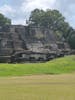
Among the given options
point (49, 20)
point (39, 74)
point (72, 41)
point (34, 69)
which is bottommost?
point (39, 74)

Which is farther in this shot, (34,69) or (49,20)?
(49,20)

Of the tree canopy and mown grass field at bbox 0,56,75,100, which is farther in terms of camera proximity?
the tree canopy

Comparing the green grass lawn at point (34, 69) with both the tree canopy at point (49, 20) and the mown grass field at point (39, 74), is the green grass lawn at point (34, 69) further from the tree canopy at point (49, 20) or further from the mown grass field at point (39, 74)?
the tree canopy at point (49, 20)

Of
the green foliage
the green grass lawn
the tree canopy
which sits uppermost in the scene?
the tree canopy

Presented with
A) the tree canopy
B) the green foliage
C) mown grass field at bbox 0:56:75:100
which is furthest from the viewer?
the tree canopy

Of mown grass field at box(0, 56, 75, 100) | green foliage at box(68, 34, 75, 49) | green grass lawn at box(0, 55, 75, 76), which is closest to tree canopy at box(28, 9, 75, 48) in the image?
green foliage at box(68, 34, 75, 49)

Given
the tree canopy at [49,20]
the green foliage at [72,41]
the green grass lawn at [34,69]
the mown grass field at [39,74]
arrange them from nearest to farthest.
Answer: the mown grass field at [39,74] → the green grass lawn at [34,69] → the green foliage at [72,41] → the tree canopy at [49,20]

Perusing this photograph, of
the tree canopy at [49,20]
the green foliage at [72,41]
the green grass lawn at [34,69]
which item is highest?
the tree canopy at [49,20]

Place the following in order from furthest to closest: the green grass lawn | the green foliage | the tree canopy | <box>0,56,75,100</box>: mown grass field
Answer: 1. the tree canopy
2. the green foliage
3. the green grass lawn
4. <box>0,56,75,100</box>: mown grass field

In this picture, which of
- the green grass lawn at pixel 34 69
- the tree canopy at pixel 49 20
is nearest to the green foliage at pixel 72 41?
the tree canopy at pixel 49 20

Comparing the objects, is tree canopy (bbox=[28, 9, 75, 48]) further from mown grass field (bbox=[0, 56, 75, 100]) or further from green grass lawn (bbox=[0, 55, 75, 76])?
green grass lawn (bbox=[0, 55, 75, 76])

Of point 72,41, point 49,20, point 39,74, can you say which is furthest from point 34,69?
point 49,20

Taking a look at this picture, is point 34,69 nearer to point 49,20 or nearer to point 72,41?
point 72,41

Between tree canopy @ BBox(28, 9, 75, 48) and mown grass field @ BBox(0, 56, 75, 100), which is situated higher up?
tree canopy @ BBox(28, 9, 75, 48)
